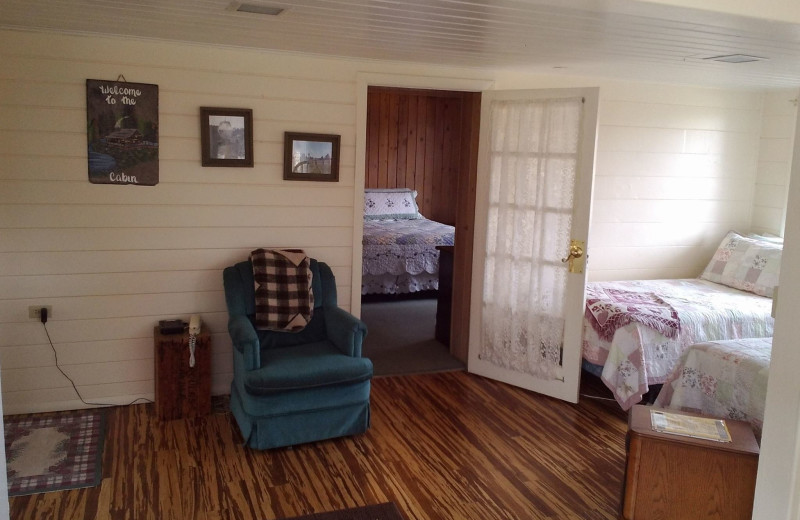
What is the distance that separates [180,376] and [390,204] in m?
4.42

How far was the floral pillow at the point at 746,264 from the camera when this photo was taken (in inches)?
192

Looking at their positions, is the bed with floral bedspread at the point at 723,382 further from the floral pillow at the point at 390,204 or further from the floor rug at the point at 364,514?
the floral pillow at the point at 390,204

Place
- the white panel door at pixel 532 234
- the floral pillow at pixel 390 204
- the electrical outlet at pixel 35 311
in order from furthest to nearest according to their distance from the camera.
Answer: the floral pillow at pixel 390 204
the white panel door at pixel 532 234
the electrical outlet at pixel 35 311

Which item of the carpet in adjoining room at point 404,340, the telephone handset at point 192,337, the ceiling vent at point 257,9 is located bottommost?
the carpet in adjoining room at point 404,340

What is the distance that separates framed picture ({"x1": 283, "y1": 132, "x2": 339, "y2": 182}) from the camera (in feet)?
14.0

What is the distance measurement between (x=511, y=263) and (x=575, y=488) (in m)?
1.72

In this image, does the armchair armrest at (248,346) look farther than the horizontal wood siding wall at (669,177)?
No

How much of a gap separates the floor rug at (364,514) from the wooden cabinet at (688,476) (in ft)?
3.34

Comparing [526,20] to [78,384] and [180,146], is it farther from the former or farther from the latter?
[78,384]

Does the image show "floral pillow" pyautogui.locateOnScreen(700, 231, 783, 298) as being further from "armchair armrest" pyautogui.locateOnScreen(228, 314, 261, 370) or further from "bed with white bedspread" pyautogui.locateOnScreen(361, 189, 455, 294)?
"armchair armrest" pyautogui.locateOnScreen(228, 314, 261, 370)

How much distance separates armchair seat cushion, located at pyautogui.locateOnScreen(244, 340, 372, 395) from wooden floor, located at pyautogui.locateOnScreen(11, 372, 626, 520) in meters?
0.39

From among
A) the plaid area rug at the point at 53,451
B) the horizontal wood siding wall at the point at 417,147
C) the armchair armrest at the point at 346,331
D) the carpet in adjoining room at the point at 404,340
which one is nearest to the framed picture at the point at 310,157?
the armchair armrest at the point at 346,331

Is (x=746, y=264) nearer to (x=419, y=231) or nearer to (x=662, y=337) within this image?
(x=662, y=337)

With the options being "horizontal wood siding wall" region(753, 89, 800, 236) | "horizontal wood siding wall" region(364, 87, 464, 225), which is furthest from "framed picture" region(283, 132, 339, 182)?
"horizontal wood siding wall" region(364, 87, 464, 225)
